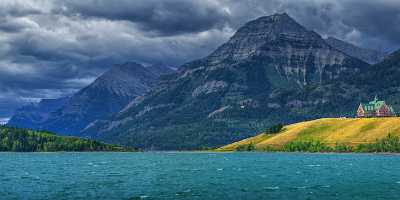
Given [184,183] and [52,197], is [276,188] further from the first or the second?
[52,197]

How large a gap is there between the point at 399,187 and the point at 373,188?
263 inches

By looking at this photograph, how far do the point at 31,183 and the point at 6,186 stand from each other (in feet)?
30.0

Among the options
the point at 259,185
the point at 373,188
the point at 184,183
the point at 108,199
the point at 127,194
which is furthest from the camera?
the point at 184,183

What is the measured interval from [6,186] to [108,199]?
43.8 metres

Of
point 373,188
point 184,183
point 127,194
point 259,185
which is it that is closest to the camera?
point 127,194

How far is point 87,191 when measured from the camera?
12319cm

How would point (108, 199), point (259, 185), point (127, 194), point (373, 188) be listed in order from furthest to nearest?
point (259, 185) → point (373, 188) → point (127, 194) → point (108, 199)

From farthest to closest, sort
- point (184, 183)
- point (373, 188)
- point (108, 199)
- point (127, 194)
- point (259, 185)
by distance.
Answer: point (184, 183) < point (259, 185) < point (373, 188) < point (127, 194) < point (108, 199)

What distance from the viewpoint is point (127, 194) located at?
116m

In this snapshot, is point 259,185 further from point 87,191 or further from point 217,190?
point 87,191

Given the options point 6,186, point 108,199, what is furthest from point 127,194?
point 6,186

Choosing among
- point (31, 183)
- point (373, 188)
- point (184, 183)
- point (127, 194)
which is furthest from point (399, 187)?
point (31, 183)

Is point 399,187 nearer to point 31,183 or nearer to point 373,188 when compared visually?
point 373,188

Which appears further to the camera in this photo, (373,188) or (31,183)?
(31,183)
